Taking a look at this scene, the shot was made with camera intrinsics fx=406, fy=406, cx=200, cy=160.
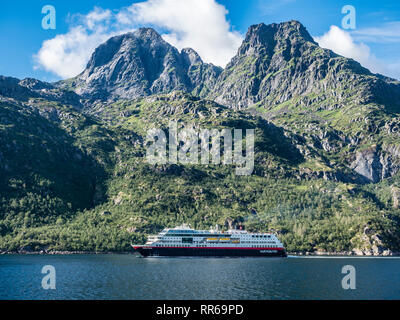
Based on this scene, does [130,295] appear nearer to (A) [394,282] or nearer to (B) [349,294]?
(B) [349,294]

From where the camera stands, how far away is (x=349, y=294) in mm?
98500

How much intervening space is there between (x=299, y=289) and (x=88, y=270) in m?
76.5
